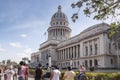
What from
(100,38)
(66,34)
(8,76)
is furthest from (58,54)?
(8,76)

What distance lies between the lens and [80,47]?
8319 centimetres

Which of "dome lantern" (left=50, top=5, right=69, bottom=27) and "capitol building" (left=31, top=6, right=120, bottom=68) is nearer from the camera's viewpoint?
"capitol building" (left=31, top=6, right=120, bottom=68)

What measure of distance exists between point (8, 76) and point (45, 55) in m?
98.1

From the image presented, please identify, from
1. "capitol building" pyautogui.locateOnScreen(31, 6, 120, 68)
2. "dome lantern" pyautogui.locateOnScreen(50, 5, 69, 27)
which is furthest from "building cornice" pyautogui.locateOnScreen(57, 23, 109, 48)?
"dome lantern" pyautogui.locateOnScreen(50, 5, 69, 27)

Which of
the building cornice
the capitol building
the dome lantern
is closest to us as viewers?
the capitol building

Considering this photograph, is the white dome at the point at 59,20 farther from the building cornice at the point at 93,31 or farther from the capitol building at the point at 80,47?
the building cornice at the point at 93,31

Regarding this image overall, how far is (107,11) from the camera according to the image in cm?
1275

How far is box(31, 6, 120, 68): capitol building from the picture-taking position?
226 ft

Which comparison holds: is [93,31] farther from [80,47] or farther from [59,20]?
[59,20]

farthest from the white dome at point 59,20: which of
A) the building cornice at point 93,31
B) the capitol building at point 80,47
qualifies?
the building cornice at point 93,31

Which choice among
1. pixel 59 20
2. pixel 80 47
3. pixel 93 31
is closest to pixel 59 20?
pixel 59 20

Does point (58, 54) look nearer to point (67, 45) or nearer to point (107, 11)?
point (67, 45)

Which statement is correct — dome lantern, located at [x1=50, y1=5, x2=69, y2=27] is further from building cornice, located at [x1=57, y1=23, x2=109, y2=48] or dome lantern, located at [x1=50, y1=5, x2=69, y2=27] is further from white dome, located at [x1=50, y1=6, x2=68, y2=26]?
building cornice, located at [x1=57, y1=23, x2=109, y2=48]

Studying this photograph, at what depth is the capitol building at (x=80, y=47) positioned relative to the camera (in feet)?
226
